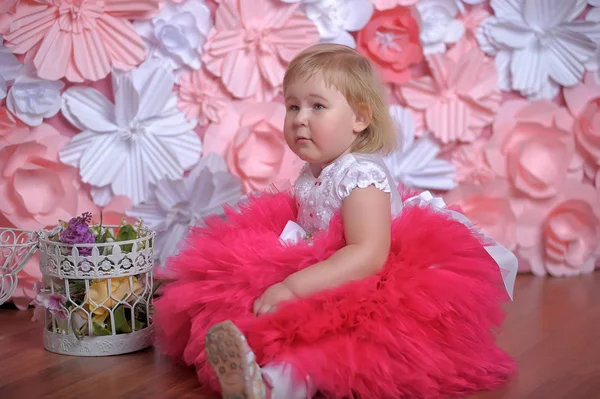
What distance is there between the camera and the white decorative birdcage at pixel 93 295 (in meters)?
1.48

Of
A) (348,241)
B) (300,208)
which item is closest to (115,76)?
(300,208)

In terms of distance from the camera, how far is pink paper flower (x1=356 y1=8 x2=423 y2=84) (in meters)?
2.03

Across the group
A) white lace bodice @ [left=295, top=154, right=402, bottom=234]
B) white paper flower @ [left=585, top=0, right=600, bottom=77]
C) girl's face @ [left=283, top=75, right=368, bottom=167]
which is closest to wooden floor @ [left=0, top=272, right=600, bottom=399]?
white lace bodice @ [left=295, top=154, right=402, bottom=234]

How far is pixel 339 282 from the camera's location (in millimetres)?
1305

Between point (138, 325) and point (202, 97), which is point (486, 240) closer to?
point (138, 325)

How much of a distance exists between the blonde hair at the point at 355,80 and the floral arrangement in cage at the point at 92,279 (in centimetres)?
45

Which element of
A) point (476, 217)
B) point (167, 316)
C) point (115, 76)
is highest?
point (115, 76)

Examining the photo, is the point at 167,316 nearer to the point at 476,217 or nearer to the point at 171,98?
the point at 171,98

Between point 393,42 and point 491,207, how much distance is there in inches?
20.8

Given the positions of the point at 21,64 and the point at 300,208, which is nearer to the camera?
the point at 300,208

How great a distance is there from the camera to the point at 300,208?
60.0 inches

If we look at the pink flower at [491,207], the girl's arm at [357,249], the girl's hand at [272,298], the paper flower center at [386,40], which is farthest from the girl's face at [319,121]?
the pink flower at [491,207]

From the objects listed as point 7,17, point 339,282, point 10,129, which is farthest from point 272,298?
point 7,17

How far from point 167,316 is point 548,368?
0.70 meters
